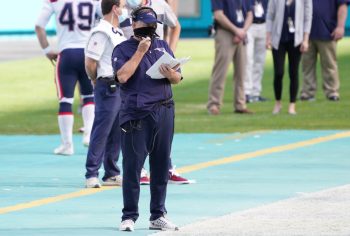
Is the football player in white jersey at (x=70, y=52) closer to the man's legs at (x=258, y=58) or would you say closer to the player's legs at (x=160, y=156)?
the player's legs at (x=160, y=156)

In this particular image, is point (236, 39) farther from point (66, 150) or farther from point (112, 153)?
point (112, 153)

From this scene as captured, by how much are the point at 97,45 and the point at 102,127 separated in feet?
2.59

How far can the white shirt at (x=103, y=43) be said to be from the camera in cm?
1277

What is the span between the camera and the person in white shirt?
12.8 m

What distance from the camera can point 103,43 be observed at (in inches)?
505

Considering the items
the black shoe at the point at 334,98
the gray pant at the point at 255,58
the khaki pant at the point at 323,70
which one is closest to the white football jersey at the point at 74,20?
the gray pant at the point at 255,58

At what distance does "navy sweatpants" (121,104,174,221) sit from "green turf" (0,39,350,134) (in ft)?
25.6

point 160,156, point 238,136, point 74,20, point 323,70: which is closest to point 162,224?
point 160,156

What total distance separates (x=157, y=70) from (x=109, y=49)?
107 inches

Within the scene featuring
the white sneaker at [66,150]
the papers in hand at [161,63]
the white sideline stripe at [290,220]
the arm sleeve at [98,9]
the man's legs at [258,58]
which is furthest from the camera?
the man's legs at [258,58]

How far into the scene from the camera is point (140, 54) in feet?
33.9

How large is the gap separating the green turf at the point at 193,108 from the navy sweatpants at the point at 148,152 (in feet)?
25.6

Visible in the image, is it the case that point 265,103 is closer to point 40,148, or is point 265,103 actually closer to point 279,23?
point 279,23

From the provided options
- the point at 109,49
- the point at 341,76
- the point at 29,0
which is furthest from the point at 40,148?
the point at 29,0
